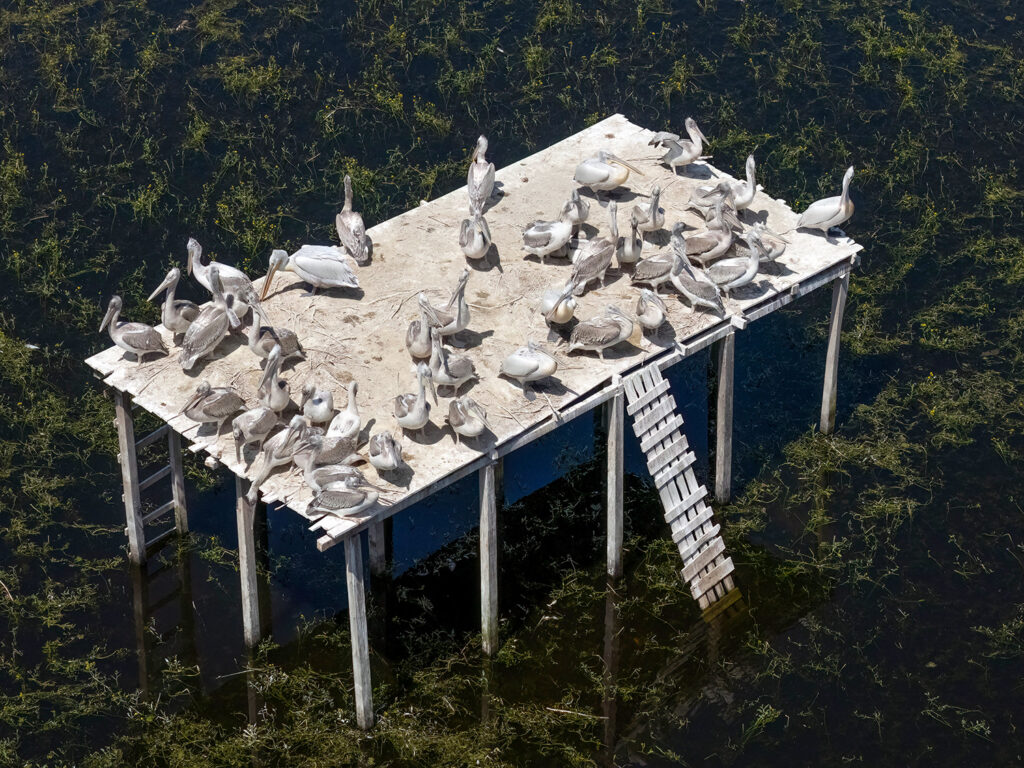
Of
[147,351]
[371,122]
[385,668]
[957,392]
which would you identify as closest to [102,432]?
[147,351]

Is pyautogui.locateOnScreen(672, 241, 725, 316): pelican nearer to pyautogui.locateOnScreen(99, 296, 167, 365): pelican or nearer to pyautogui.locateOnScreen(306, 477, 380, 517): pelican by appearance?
pyautogui.locateOnScreen(306, 477, 380, 517): pelican

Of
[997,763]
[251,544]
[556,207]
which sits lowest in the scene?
[997,763]

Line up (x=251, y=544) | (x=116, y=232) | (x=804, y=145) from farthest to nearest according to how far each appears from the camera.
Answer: (x=804, y=145) < (x=116, y=232) < (x=251, y=544)

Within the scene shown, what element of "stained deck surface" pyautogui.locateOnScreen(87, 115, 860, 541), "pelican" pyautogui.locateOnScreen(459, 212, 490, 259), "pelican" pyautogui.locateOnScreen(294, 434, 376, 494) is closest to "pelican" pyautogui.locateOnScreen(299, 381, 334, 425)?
"stained deck surface" pyautogui.locateOnScreen(87, 115, 860, 541)

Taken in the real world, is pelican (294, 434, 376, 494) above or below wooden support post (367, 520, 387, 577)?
above

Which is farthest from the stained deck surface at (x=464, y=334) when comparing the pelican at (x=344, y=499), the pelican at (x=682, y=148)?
the pelican at (x=682, y=148)

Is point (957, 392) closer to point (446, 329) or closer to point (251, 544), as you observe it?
point (446, 329)

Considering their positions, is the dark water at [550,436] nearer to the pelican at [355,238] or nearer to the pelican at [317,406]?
the pelican at [317,406]
